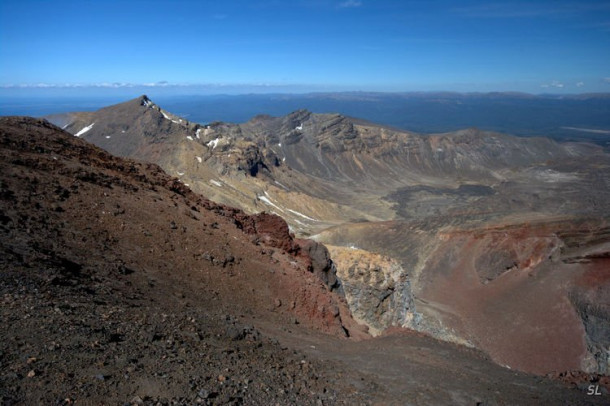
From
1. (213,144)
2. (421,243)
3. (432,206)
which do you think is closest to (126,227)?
(421,243)

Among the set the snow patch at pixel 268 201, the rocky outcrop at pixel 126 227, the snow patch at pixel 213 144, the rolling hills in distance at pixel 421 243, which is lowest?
the snow patch at pixel 268 201

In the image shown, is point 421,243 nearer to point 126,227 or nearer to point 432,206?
point 126,227

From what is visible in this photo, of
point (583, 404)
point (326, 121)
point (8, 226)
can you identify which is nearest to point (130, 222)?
point (8, 226)

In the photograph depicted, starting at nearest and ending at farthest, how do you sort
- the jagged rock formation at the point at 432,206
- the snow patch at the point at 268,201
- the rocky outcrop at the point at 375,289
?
the rocky outcrop at the point at 375,289
the jagged rock formation at the point at 432,206
the snow patch at the point at 268,201

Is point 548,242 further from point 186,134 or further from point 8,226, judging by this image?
point 186,134

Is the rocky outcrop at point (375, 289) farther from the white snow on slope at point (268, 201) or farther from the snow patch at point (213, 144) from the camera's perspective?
the snow patch at point (213, 144)

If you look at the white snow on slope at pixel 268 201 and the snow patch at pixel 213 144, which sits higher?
the snow patch at pixel 213 144

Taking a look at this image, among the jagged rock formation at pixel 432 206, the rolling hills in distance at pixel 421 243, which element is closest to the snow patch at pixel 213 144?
the rolling hills in distance at pixel 421 243

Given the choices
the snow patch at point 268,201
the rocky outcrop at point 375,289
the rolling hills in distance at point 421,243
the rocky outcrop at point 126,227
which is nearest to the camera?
the rocky outcrop at point 126,227
